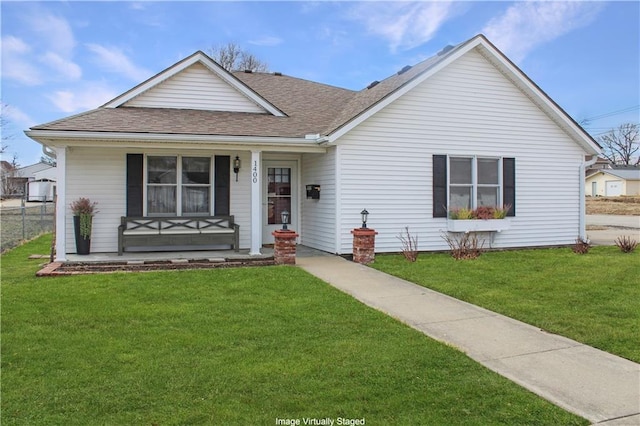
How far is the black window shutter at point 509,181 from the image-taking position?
1207cm

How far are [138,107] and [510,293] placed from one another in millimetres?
9286

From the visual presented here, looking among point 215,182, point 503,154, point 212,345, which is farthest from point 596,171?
point 212,345

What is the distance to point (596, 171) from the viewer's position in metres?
61.9

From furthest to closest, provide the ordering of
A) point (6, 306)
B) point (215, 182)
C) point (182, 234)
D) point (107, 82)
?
point (107, 82), point (215, 182), point (182, 234), point (6, 306)

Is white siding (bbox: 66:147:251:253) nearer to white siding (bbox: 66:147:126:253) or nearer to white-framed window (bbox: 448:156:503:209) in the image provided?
white siding (bbox: 66:147:126:253)

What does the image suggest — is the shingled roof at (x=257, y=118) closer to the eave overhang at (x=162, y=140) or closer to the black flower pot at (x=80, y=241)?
the eave overhang at (x=162, y=140)

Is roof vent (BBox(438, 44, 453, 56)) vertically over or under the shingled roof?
over

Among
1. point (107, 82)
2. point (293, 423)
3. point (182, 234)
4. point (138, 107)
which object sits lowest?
point (293, 423)

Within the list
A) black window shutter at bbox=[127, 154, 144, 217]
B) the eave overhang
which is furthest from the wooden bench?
the eave overhang

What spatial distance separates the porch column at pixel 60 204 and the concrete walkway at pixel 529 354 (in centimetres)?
571

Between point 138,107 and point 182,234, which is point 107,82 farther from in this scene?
point 182,234

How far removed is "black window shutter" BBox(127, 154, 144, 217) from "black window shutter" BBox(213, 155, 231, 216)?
1.65 metres

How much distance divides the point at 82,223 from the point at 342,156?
577cm

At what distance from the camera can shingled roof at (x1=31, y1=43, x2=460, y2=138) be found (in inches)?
384
